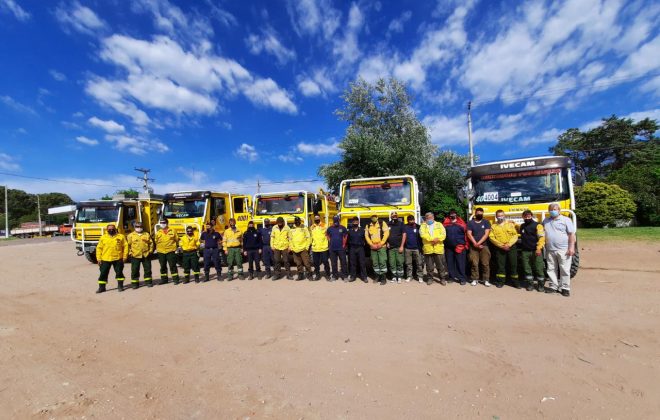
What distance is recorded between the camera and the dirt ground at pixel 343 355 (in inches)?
107

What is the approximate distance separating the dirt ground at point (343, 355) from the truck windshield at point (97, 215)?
20.5 ft

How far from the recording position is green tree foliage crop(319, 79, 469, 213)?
17359 millimetres

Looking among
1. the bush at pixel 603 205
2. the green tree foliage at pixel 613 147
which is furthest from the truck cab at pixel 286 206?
the green tree foliage at pixel 613 147

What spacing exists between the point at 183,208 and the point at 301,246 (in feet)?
17.9

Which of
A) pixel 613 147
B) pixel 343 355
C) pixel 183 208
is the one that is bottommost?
pixel 343 355

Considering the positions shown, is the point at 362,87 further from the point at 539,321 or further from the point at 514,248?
the point at 539,321

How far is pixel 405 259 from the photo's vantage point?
7223 millimetres

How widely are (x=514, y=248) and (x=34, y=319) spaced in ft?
28.3

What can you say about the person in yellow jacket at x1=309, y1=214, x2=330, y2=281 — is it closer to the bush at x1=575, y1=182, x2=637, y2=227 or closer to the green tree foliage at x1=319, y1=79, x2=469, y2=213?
the green tree foliage at x1=319, y1=79, x2=469, y2=213

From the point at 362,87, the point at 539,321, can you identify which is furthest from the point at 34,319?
the point at 362,87

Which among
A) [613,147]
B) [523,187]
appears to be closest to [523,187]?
[523,187]

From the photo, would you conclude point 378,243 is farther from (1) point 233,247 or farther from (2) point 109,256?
(2) point 109,256

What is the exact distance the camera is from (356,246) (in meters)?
7.31

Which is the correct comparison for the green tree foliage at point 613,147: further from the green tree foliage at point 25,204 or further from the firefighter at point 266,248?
the green tree foliage at point 25,204
